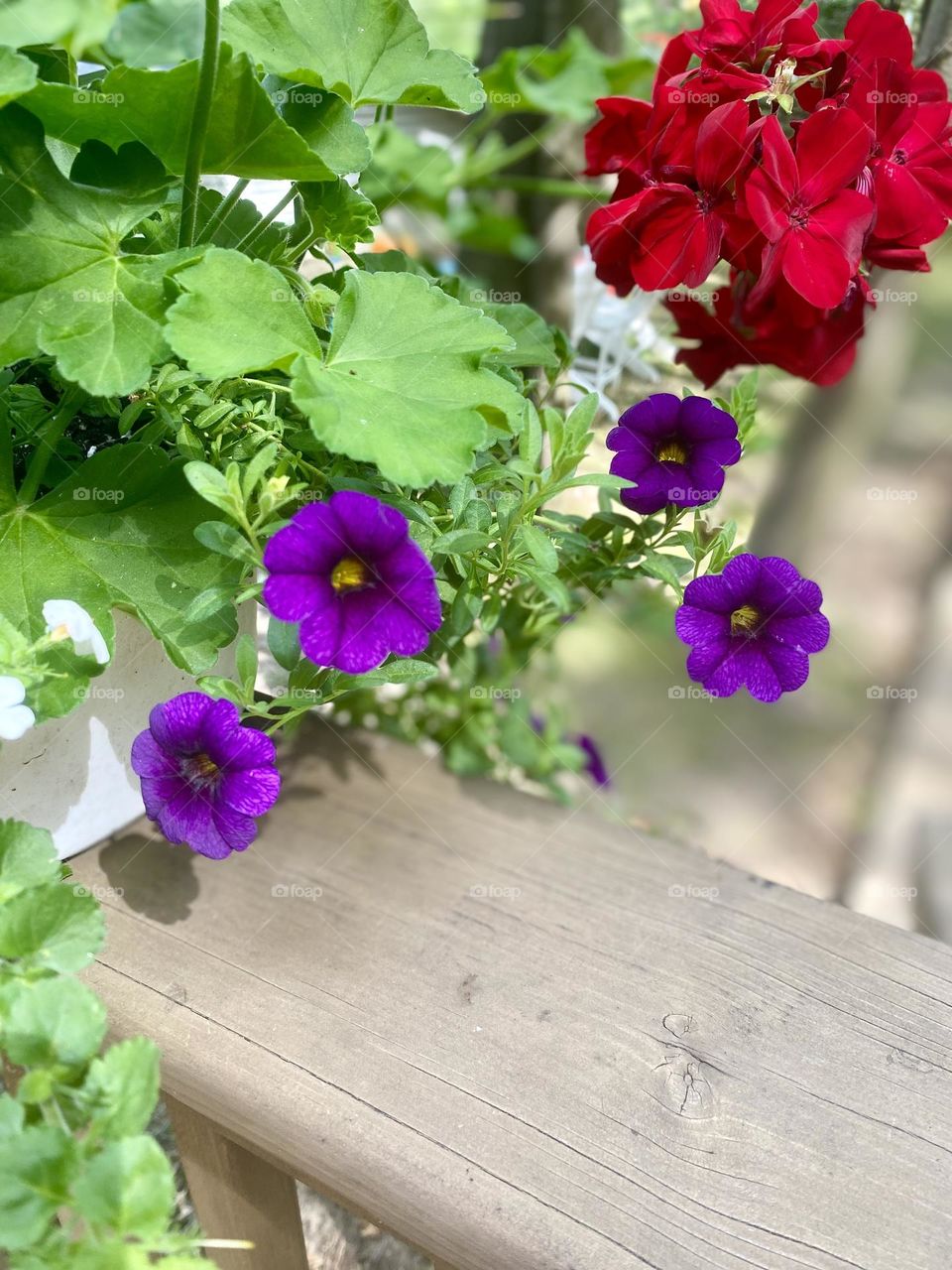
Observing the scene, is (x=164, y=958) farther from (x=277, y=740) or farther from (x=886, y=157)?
(x=886, y=157)

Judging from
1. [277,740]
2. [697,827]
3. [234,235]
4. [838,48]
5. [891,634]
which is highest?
[838,48]

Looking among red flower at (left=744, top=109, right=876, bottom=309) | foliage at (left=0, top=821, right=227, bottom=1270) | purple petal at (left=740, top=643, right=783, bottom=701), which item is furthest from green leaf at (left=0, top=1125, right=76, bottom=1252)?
red flower at (left=744, top=109, right=876, bottom=309)

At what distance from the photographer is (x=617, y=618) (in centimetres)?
152

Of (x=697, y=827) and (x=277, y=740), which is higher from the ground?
(x=277, y=740)

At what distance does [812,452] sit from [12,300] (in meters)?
1.11

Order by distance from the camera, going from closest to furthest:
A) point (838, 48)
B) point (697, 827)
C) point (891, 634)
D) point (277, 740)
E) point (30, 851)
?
point (30, 851)
point (838, 48)
point (277, 740)
point (891, 634)
point (697, 827)

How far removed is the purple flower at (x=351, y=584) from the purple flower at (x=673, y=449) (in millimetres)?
209

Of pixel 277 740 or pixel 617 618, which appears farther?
pixel 617 618

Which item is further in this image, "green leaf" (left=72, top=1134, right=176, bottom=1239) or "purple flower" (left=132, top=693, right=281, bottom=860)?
"purple flower" (left=132, top=693, right=281, bottom=860)

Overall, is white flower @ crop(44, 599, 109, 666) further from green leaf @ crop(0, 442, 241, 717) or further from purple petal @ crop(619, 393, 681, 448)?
purple petal @ crop(619, 393, 681, 448)

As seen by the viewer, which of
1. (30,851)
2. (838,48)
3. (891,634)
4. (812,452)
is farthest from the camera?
(891,634)

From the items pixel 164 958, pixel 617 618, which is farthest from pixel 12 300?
pixel 617 618

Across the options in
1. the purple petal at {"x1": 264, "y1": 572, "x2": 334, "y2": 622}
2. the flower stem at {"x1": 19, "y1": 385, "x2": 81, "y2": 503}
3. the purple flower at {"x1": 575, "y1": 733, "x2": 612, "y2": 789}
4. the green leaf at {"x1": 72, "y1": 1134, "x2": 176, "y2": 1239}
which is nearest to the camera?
the green leaf at {"x1": 72, "y1": 1134, "x2": 176, "y2": 1239}

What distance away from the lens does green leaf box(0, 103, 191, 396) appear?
0.59 m
